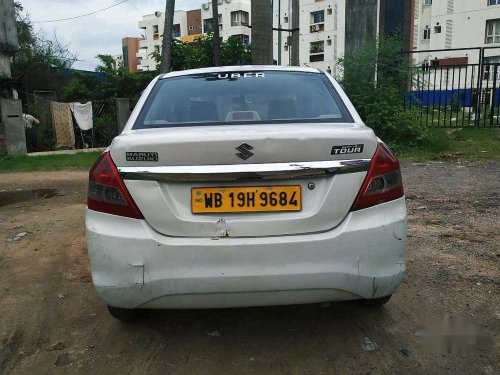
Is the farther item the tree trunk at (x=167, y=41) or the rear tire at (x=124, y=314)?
the tree trunk at (x=167, y=41)

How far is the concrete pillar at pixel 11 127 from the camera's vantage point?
13.0 meters

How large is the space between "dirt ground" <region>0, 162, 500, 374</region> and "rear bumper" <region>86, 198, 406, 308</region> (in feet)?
1.33

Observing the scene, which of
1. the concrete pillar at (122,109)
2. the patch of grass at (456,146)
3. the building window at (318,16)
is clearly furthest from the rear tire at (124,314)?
the building window at (318,16)

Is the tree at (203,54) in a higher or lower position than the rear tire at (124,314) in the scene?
higher

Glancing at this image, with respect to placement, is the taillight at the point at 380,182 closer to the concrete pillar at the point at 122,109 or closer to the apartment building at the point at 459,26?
the concrete pillar at the point at 122,109

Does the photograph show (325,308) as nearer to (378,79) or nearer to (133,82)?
(378,79)

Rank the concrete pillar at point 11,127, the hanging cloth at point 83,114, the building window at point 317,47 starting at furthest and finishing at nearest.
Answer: the building window at point 317,47
the hanging cloth at point 83,114
the concrete pillar at point 11,127

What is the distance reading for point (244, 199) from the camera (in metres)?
2.29

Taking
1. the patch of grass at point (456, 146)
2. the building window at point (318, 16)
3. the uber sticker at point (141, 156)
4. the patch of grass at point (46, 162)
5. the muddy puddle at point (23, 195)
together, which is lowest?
the patch of grass at point (46, 162)

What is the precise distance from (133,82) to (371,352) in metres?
17.9

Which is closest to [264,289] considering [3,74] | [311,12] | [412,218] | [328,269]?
[328,269]

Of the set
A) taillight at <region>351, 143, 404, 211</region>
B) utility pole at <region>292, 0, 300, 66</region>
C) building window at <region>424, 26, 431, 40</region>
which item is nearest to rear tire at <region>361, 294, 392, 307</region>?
taillight at <region>351, 143, 404, 211</region>

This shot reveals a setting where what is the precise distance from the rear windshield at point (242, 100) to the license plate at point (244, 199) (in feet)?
1.71

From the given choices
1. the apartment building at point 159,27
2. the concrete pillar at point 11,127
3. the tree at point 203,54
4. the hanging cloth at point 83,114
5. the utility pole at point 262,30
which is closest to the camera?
the utility pole at point 262,30
